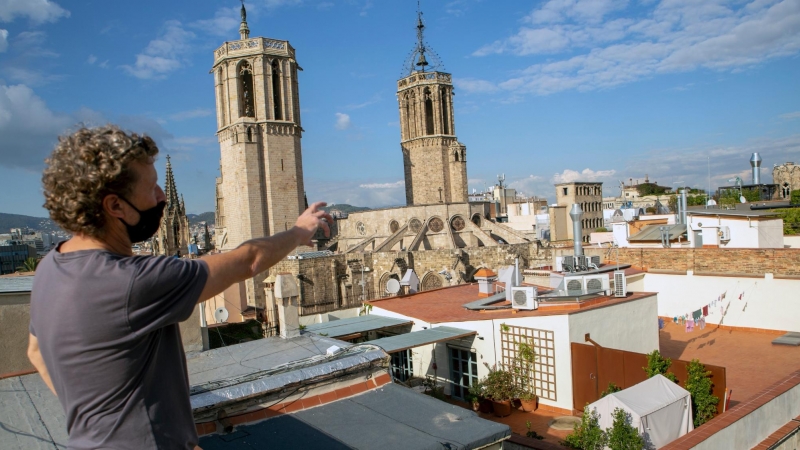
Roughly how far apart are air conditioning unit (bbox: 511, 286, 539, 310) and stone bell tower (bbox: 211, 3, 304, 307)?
19995 millimetres

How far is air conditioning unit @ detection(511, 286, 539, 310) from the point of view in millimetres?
11664

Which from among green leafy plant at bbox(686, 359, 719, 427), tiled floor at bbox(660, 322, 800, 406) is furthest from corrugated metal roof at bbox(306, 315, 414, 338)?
tiled floor at bbox(660, 322, 800, 406)

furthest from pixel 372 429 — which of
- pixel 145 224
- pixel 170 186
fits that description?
pixel 170 186

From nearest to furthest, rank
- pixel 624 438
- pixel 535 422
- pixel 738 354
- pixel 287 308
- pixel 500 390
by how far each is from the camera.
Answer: pixel 287 308 → pixel 624 438 → pixel 535 422 → pixel 500 390 → pixel 738 354

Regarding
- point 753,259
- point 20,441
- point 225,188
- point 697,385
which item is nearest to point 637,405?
point 697,385

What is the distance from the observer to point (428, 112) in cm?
4041

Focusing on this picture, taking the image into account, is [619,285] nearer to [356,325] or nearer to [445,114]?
[356,325]

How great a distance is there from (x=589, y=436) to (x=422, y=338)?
12.6 ft

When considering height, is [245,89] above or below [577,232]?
above

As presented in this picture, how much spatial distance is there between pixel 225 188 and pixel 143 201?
3092 cm

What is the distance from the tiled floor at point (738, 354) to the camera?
12172 mm

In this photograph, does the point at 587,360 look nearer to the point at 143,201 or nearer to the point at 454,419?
the point at 454,419

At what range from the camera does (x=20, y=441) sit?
14.2ft

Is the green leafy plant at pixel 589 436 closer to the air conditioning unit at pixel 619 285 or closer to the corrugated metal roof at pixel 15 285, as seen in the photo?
the air conditioning unit at pixel 619 285
